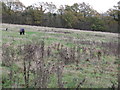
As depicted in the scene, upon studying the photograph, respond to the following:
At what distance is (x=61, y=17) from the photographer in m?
62.9

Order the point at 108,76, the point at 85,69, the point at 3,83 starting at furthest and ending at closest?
the point at 85,69 < the point at 108,76 < the point at 3,83

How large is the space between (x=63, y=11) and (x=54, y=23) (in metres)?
14.2

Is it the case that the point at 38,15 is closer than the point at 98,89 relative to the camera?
No

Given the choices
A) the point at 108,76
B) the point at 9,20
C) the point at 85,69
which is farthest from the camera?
the point at 9,20

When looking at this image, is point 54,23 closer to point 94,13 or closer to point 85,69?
point 94,13

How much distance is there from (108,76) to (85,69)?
3.45 feet

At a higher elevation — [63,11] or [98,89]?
[63,11]

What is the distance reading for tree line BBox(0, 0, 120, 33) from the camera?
5744 centimetres

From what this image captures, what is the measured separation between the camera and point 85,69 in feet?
27.1

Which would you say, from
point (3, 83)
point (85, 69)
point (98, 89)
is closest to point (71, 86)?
point (98, 89)

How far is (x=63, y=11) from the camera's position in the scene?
70812mm

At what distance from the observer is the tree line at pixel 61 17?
57.4 meters

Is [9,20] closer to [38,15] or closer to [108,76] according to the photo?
[38,15]

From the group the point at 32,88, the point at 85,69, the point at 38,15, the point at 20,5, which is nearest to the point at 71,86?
the point at 32,88
